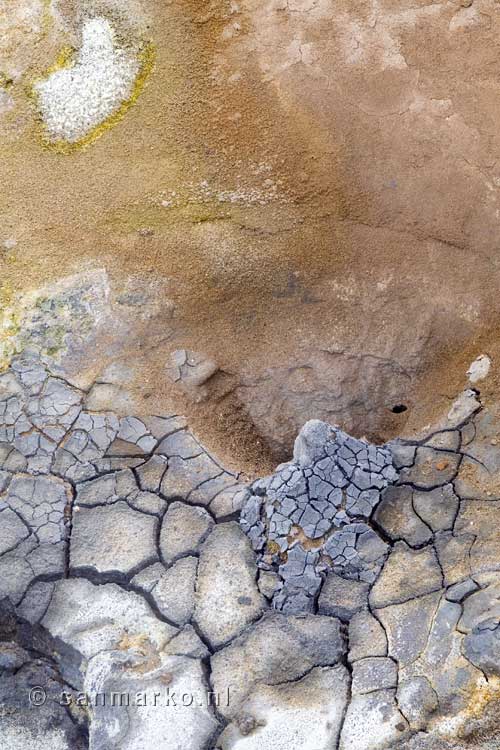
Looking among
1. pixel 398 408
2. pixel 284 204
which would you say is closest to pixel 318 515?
pixel 398 408

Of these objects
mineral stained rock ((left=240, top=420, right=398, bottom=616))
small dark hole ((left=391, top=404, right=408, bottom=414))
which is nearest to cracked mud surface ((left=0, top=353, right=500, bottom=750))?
mineral stained rock ((left=240, top=420, right=398, bottom=616))

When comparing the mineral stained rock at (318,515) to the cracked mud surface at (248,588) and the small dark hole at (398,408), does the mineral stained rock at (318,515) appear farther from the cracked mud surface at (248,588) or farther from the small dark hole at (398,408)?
the small dark hole at (398,408)

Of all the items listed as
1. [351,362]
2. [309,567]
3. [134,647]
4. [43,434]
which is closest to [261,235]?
[351,362]

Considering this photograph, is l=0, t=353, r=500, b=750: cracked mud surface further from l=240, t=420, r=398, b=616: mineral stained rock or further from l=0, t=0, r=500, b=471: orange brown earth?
l=0, t=0, r=500, b=471: orange brown earth

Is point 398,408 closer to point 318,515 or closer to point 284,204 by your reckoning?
point 318,515

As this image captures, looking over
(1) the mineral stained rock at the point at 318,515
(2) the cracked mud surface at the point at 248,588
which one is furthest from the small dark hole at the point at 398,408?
(1) the mineral stained rock at the point at 318,515
